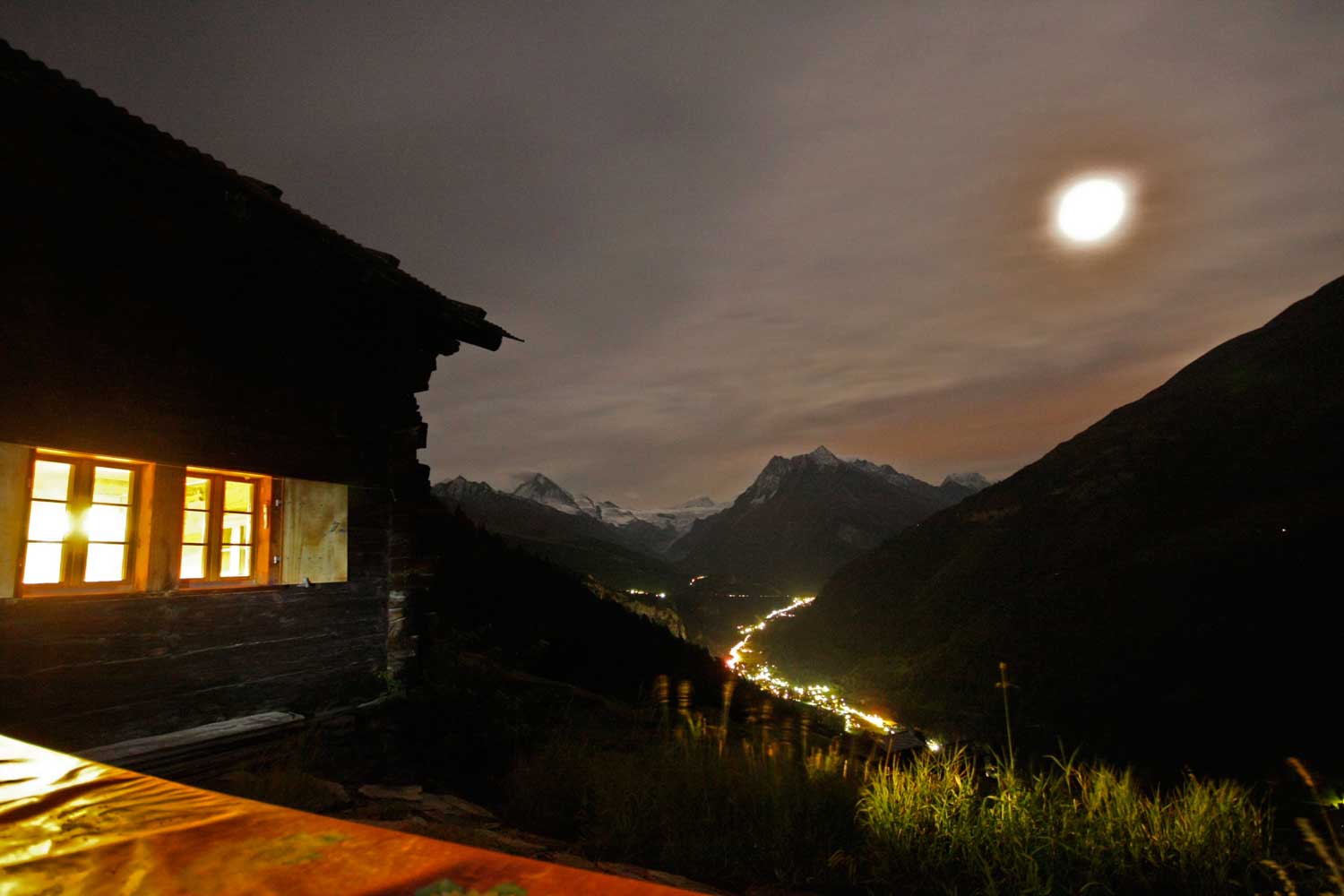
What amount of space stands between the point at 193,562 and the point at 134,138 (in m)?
3.10

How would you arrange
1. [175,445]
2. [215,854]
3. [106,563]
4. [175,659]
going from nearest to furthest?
[215,854]
[106,563]
[175,659]
[175,445]

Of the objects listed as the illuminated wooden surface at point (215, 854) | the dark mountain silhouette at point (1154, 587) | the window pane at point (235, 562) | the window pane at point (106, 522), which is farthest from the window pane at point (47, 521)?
the dark mountain silhouette at point (1154, 587)

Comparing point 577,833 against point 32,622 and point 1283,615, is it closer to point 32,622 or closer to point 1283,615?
point 32,622

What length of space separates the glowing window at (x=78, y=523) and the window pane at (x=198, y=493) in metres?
0.54

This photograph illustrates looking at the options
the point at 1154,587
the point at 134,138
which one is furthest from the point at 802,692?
the point at 134,138

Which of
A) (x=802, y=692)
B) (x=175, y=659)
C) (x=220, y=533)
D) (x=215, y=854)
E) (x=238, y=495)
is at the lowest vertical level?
(x=802, y=692)

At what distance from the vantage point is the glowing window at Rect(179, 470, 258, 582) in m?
4.91

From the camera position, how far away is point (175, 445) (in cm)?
469

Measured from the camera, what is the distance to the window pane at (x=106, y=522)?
14.1ft

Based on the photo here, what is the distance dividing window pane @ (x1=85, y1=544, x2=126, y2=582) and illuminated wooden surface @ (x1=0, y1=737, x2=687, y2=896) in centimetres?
452

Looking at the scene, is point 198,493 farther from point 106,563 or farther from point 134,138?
point 134,138

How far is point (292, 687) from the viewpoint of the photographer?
5.30 meters

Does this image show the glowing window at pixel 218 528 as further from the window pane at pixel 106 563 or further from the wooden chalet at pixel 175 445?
the window pane at pixel 106 563

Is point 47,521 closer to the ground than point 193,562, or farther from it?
farther from it
